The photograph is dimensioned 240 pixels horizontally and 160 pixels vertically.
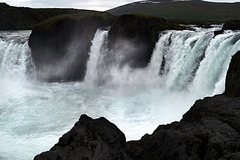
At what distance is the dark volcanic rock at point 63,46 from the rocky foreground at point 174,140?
99.6ft

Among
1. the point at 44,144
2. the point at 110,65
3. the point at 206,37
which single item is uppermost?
the point at 206,37

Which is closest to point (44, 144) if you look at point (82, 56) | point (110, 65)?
point (110, 65)

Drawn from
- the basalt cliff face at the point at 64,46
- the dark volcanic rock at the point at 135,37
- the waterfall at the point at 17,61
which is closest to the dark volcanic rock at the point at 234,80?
the dark volcanic rock at the point at 135,37

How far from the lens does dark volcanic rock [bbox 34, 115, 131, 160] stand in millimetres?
10156

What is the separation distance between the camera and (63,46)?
4256cm

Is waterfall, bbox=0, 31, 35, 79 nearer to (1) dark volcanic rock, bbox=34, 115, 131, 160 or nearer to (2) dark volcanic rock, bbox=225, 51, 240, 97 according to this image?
(2) dark volcanic rock, bbox=225, 51, 240, 97

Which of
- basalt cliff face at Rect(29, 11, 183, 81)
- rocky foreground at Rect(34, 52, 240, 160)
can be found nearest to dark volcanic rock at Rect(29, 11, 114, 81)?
basalt cliff face at Rect(29, 11, 183, 81)

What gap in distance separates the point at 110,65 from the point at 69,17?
33.7 ft

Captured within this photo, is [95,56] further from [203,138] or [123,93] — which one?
[203,138]

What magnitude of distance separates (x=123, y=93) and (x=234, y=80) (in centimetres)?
1819

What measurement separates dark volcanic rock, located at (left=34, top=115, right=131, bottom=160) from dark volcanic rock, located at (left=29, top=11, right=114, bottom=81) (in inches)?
1178

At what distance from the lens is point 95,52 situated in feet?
131

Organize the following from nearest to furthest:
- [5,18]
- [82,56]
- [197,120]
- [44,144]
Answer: [197,120] < [44,144] < [82,56] < [5,18]

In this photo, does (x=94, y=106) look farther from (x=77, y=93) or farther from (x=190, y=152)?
(x=190, y=152)
